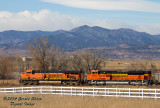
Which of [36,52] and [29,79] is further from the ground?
[36,52]

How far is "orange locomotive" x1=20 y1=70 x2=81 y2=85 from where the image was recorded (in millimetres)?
61062

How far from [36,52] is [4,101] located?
52.1 meters

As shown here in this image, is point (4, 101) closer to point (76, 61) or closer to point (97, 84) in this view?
point (97, 84)

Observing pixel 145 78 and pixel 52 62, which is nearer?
pixel 145 78

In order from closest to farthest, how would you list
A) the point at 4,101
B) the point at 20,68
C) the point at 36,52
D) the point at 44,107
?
1. the point at 44,107
2. the point at 4,101
3. the point at 36,52
4. the point at 20,68

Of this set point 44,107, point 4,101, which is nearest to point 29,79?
point 4,101

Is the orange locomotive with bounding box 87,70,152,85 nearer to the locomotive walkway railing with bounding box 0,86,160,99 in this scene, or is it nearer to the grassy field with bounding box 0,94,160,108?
the locomotive walkway railing with bounding box 0,86,160,99

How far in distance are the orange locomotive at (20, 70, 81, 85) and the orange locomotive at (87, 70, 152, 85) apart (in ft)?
10.5

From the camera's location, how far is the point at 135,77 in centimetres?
6012

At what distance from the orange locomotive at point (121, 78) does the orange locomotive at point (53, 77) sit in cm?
320

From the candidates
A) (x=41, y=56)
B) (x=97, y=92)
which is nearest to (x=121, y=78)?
(x=97, y=92)

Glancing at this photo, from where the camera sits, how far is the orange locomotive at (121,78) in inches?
2363

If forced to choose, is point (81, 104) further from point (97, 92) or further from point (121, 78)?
point (121, 78)

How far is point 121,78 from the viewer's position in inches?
2387
